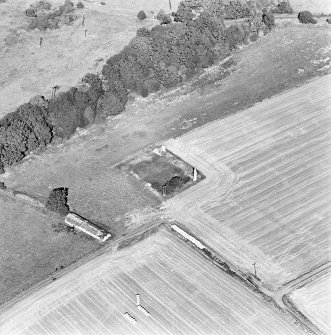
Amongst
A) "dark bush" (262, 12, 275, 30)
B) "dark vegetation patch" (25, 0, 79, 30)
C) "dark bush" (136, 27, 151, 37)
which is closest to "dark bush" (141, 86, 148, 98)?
"dark bush" (136, 27, 151, 37)

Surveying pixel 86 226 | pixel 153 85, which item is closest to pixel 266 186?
pixel 86 226

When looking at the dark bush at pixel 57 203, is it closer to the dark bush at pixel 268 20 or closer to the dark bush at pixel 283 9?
the dark bush at pixel 268 20

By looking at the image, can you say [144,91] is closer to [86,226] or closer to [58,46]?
[58,46]

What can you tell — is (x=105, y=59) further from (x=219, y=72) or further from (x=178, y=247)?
(x=178, y=247)

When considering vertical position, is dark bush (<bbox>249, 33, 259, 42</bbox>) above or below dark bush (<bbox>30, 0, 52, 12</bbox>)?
below

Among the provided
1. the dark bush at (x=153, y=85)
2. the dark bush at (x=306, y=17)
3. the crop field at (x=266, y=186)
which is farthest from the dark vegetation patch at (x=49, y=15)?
the crop field at (x=266, y=186)

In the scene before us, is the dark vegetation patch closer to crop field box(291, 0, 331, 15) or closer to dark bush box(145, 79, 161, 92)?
dark bush box(145, 79, 161, 92)
